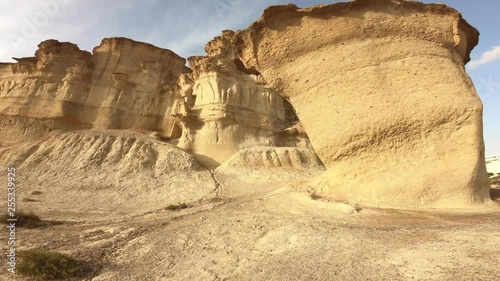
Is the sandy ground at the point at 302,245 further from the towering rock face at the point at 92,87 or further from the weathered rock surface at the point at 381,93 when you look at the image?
the towering rock face at the point at 92,87

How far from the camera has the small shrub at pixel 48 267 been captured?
396cm

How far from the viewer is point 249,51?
906 cm

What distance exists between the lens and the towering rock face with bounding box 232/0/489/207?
21.9 ft

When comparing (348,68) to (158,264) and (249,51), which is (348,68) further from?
(158,264)

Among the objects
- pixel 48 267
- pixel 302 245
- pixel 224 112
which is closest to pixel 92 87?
pixel 224 112

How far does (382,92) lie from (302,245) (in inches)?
198

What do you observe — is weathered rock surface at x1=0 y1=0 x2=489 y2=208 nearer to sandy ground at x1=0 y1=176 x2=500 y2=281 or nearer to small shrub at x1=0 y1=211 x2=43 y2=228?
sandy ground at x1=0 y1=176 x2=500 y2=281

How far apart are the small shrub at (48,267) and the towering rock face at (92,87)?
83.9ft

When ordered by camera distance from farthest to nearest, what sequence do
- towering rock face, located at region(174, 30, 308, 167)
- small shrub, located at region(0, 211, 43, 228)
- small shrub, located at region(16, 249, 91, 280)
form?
towering rock face, located at region(174, 30, 308, 167) < small shrub, located at region(0, 211, 43, 228) < small shrub, located at region(16, 249, 91, 280)

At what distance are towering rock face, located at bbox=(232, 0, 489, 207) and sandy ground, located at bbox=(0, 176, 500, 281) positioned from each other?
95cm

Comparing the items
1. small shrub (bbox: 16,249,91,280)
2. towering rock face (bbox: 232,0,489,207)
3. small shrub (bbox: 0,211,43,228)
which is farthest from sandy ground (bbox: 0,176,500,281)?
small shrub (bbox: 0,211,43,228)

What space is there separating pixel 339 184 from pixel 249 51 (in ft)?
16.0

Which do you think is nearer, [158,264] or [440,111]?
[158,264]

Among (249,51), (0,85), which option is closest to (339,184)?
(249,51)
